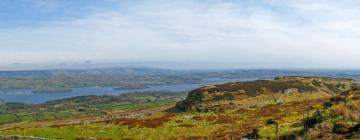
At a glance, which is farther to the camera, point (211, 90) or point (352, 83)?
point (352, 83)

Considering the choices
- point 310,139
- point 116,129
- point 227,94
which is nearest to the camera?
point 310,139

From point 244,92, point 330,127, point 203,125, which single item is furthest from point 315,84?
point 330,127

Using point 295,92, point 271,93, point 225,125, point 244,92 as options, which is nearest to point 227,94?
point 244,92

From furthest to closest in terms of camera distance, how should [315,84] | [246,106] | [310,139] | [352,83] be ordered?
[352,83] < [315,84] < [246,106] < [310,139]

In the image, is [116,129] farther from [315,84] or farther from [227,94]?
[315,84]

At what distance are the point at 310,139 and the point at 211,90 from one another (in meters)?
81.6

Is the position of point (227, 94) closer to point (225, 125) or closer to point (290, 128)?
point (225, 125)

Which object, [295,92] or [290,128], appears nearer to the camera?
[290,128]

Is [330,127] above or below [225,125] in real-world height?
above

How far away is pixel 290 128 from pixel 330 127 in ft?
27.1

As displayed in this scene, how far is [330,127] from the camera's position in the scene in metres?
26.7

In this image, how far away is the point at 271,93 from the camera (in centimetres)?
10362

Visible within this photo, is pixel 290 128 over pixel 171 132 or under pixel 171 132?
over

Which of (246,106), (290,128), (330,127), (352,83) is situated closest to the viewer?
(330,127)
